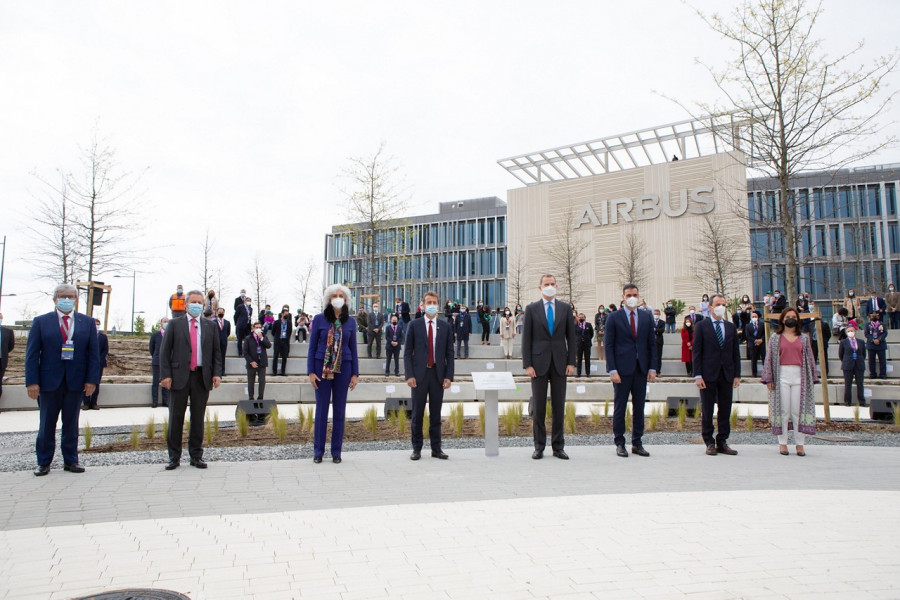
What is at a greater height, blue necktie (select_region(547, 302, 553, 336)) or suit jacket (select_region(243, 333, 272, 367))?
blue necktie (select_region(547, 302, 553, 336))

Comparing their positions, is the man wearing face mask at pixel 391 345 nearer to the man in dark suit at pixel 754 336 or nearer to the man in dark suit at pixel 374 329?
the man in dark suit at pixel 374 329

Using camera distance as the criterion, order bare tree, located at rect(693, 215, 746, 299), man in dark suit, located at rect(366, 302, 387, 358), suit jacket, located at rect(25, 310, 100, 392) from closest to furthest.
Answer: suit jacket, located at rect(25, 310, 100, 392) < man in dark suit, located at rect(366, 302, 387, 358) < bare tree, located at rect(693, 215, 746, 299)

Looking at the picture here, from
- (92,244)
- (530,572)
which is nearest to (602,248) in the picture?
(92,244)

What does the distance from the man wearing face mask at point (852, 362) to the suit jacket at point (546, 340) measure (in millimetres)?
10220

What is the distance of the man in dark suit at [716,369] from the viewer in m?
8.88

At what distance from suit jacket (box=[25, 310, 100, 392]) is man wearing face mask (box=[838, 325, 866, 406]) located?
51.3 ft

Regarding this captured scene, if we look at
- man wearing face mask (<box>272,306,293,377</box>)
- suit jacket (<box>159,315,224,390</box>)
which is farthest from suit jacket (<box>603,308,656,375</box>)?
man wearing face mask (<box>272,306,293,377</box>)

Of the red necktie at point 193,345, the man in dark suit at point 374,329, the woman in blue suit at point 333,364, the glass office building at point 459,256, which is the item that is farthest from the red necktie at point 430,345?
the glass office building at point 459,256

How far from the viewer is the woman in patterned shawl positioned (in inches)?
345

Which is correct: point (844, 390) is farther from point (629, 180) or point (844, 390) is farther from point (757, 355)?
point (629, 180)

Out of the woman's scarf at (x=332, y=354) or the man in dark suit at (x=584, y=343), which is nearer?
the woman's scarf at (x=332, y=354)

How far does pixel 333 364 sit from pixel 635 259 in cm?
3675

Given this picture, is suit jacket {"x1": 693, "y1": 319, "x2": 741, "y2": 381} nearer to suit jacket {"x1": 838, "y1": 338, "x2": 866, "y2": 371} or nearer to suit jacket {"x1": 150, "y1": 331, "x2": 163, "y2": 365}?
suit jacket {"x1": 838, "y1": 338, "x2": 866, "y2": 371}

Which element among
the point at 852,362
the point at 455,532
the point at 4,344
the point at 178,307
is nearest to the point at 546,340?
the point at 455,532
